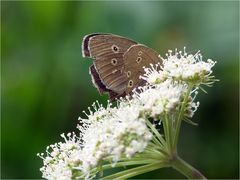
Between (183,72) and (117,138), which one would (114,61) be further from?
(117,138)

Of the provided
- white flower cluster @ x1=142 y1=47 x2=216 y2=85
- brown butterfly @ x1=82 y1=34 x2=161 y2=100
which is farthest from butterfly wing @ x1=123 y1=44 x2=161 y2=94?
white flower cluster @ x1=142 y1=47 x2=216 y2=85

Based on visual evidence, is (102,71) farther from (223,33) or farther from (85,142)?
(223,33)

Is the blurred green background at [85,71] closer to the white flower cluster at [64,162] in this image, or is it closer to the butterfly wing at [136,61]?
the butterfly wing at [136,61]

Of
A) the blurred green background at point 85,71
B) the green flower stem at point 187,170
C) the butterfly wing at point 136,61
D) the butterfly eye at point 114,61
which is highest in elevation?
the blurred green background at point 85,71

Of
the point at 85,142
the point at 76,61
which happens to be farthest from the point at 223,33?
the point at 85,142

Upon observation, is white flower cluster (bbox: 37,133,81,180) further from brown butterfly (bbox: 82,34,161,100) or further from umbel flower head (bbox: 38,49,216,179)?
brown butterfly (bbox: 82,34,161,100)

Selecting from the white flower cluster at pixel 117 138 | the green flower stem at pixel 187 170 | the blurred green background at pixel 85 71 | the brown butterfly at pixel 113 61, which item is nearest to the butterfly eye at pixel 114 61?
the brown butterfly at pixel 113 61

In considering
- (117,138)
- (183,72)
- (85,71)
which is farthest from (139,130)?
(85,71)
